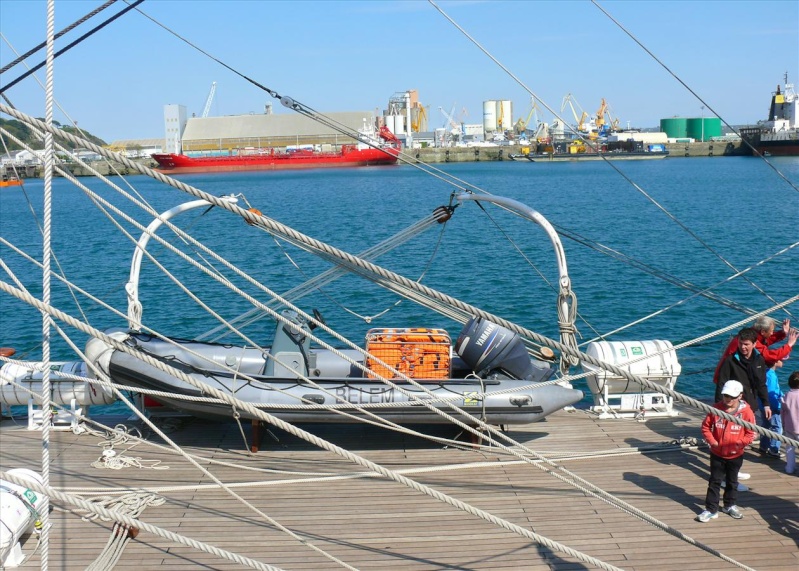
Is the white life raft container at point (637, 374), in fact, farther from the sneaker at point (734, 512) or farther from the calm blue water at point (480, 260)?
the calm blue water at point (480, 260)

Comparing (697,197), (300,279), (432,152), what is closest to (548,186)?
(697,197)

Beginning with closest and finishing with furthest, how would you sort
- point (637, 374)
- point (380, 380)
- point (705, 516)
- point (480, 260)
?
point (705, 516) < point (380, 380) < point (637, 374) < point (480, 260)

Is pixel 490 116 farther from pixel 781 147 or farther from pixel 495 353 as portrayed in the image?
pixel 495 353

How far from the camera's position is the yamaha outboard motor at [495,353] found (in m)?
8.95

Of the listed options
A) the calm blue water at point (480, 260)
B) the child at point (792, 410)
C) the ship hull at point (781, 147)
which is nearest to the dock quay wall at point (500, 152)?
the ship hull at point (781, 147)

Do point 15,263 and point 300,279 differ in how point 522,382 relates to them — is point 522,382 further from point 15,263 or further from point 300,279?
point 15,263

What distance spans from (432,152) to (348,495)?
124 metres

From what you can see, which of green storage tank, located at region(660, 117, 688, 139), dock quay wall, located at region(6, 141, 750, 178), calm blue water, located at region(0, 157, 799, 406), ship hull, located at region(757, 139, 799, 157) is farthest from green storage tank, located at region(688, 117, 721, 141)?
calm blue water, located at region(0, 157, 799, 406)

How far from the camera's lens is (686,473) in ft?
25.0

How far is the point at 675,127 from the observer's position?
14925 cm

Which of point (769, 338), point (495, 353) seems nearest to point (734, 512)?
point (769, 338)

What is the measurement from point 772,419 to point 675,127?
152977mm

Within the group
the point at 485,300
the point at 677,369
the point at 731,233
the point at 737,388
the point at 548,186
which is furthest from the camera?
the point at 548,186

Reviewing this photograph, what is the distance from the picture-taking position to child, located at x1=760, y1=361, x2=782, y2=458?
7.82m
